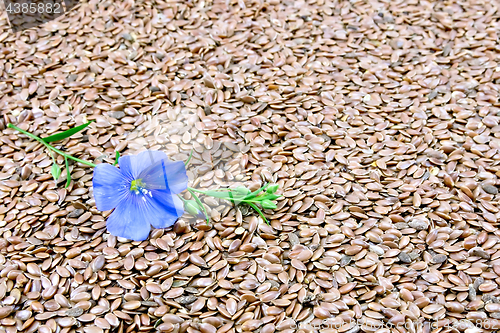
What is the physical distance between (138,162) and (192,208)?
0.18 meters

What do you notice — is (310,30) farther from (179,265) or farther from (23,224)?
(23,224)

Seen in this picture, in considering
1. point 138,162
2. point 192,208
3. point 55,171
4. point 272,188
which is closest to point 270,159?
point 272,188

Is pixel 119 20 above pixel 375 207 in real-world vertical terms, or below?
above

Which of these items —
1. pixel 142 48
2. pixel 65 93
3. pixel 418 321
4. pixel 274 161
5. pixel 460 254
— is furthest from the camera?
pixel 142 48

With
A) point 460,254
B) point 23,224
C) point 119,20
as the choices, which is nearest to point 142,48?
point 119,20

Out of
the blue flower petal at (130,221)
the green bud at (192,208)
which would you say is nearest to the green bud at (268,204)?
A: the green bud at (192,208)

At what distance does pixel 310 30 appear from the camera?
1.62 m

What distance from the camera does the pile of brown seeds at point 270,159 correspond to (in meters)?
1.03

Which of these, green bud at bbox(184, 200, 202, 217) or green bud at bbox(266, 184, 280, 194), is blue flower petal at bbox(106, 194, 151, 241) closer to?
green bud at bbox(184, 200, 202, 217)

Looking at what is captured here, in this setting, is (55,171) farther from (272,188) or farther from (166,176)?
(272,188)

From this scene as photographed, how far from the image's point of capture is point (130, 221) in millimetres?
1046

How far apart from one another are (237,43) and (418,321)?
41.6 inches

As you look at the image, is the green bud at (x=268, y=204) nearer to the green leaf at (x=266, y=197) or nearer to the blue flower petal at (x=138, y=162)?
the green leaf at (x=266, y=197)

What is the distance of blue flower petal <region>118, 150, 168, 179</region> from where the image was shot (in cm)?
106
